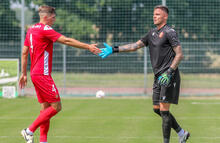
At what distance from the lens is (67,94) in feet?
62.6

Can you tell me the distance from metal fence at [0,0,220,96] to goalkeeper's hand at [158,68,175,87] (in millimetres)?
11242

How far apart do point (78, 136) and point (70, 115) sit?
330cm

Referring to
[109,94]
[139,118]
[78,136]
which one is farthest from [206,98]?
[78,136]

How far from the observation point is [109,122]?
35.4 feet

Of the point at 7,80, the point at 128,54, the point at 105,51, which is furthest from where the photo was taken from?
the point at 128,54

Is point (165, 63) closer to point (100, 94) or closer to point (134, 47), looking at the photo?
point (134, 47)

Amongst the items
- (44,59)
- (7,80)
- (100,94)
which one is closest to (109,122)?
(44,59)

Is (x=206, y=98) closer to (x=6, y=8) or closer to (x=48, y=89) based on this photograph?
(x=6, y=8)

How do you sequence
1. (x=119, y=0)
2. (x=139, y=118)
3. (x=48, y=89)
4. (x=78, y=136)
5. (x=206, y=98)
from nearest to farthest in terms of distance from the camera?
(x=48, y=89), (x=78, y=136), (x=139, y=118), (x=206, y=98), (x=119, y=0)

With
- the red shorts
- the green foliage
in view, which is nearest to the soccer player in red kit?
the red shorts

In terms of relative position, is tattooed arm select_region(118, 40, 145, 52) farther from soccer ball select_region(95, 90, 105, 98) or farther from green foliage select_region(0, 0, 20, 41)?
green foliage select_region(0, 0, 20, 41)

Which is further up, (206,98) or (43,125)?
(43,125)

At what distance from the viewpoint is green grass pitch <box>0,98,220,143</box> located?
866 centimetres

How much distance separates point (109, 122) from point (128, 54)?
892 cm
